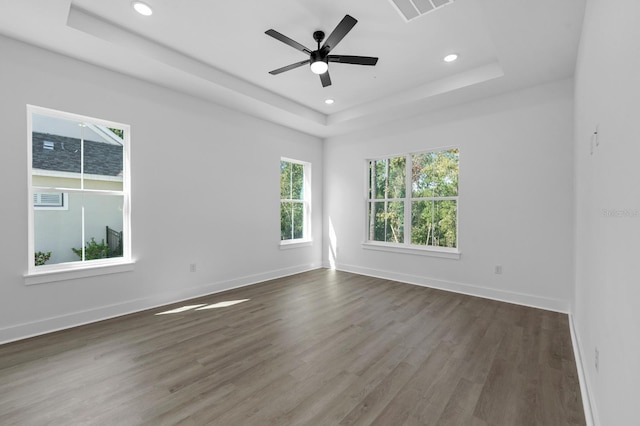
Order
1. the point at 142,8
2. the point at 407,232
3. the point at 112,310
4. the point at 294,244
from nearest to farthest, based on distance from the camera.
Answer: the point at 142,8 < the point at 112,310 < the point at 407,232 < the point at 294,244

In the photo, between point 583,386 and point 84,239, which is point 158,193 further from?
point 583,386

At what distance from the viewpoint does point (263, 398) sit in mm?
1882

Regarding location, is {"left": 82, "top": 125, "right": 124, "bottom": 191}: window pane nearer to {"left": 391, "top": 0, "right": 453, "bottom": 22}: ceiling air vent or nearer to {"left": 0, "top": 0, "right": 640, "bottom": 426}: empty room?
{"left": 0, "top": 0, "right": 640, "bottom": 426}: empty room

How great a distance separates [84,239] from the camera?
127 inches

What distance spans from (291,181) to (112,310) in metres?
3.53

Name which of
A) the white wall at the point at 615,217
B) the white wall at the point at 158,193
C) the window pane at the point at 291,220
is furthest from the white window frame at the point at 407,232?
the white wall at the point at 615,217

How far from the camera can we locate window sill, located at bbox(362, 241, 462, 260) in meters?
4.39

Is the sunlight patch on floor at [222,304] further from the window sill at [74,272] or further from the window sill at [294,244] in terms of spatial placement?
the window sill at [294,244]

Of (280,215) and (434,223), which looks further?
(280,215)

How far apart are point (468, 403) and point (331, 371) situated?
3.13 feet

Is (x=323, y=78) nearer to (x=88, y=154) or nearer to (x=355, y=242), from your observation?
(x=88, y=154)

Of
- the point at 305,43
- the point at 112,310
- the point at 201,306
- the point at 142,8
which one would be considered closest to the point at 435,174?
the point at 305,43

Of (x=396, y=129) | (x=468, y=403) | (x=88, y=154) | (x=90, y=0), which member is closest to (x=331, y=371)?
(x=468, y=403)

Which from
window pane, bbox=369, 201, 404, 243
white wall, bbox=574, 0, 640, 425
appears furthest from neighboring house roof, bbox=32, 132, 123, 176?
white wall, bbox=574, 0, 640, 425
